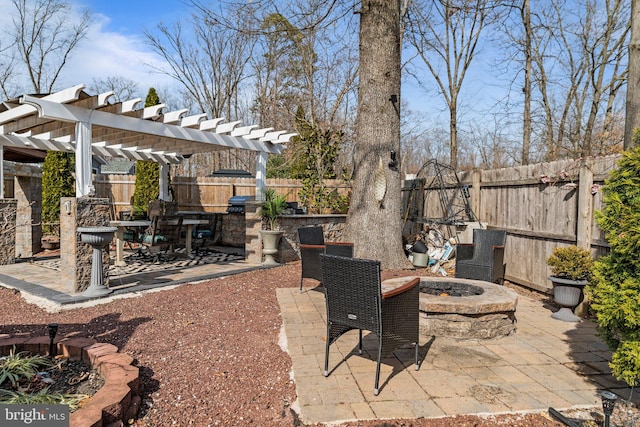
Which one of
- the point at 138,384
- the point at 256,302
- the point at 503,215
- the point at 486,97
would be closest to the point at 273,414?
the point at 138,384

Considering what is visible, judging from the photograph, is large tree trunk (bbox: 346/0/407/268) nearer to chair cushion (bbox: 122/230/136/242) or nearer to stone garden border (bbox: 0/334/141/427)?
chair cushion (bbox: 122/230/136/242)

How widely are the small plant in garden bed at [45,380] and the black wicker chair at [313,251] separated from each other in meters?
2.63

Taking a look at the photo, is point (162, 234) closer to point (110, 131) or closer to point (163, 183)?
point (110, 131)

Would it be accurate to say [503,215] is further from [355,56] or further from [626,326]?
[355,56]

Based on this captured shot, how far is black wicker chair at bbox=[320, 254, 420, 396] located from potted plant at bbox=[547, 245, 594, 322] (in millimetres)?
2429

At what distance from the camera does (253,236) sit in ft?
24.4

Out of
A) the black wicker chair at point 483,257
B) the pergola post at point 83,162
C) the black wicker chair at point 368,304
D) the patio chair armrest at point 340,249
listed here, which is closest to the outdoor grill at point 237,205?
the pergola post at point 83,162

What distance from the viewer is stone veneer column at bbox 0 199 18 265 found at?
6.98m

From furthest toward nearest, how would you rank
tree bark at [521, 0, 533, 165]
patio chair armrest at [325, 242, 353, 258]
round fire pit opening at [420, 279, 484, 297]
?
1. tree bark at [521, 0, 533, 165]
2. patio chair armrest at [325, 242, 353, 258]
3. round fire pit opening at [420, 279, 484, 297]

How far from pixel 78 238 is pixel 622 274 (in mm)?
5421

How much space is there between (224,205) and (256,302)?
8655 millimetres

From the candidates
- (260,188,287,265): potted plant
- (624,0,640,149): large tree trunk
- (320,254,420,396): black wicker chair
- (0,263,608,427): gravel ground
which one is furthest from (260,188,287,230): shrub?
(624,0,640,149): large tree trunk

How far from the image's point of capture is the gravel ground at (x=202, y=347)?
2307mm

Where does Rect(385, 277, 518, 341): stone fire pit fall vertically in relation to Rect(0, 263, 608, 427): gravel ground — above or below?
above
